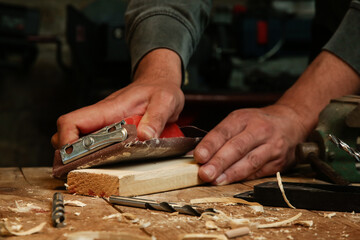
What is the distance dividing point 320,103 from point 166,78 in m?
0.46

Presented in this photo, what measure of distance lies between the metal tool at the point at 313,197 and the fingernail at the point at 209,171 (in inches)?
6.7

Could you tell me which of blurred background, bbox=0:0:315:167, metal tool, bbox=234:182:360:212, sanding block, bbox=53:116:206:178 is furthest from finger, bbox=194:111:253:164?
blurred background, bbox=0:0:315:167

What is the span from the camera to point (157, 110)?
44.4 inches

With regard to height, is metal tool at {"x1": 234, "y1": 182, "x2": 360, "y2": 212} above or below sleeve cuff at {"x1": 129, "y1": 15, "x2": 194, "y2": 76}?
below

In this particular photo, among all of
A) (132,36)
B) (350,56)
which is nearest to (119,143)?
(132,36)

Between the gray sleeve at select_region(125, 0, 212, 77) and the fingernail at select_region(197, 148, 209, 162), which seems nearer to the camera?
the fingernail at select_region(197, 148, 209, 162)

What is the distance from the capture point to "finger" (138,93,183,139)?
105cm

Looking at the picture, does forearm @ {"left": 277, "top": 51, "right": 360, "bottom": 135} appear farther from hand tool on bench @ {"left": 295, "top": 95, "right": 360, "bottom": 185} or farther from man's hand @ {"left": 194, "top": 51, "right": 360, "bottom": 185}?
hand tool on bench @ {"left": 295, "top": 95, "right": 360, "bottom": 185}

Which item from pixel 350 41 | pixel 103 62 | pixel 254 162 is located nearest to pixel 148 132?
pixel 254 162

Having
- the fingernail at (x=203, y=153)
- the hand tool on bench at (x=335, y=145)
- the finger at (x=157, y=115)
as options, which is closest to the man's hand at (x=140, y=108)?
the finger at (x=157, y=115)

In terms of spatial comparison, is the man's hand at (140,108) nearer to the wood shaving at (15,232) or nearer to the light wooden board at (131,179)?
the light wooden board at (131,179)

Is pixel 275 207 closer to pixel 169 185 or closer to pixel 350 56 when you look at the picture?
pixel 169 185

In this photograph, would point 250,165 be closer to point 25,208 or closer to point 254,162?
point 254,162

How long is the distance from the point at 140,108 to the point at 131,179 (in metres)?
0.26
